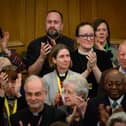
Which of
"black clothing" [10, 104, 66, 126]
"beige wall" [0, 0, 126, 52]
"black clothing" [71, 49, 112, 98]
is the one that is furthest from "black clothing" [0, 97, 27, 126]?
"beige wall" [0, 0, 126, 52]

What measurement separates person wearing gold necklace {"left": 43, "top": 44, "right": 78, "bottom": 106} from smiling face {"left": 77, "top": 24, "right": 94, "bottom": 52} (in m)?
0.26

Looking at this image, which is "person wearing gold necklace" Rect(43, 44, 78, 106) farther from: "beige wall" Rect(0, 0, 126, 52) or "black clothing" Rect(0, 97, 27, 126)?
"beige wall" Rect(0, 0, 126, 52)

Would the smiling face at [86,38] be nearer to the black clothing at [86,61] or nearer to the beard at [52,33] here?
the black clothing at [86,61]

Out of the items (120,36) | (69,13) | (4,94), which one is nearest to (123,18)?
(120,36)

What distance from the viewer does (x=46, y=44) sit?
20.0 feet

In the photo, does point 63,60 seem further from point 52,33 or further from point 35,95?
point 35,95

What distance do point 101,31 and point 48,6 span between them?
4.53 ft

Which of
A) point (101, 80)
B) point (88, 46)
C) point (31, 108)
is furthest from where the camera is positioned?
point (88, 46)

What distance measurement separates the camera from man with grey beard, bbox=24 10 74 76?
19.9 feet

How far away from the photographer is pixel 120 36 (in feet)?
26.2

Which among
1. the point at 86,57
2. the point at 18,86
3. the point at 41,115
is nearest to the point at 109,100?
the point at 41,115

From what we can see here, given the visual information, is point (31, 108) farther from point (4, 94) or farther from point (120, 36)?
point (120, 36)

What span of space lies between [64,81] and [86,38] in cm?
69

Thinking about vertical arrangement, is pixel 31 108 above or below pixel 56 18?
below
